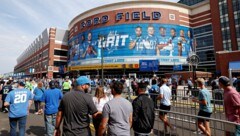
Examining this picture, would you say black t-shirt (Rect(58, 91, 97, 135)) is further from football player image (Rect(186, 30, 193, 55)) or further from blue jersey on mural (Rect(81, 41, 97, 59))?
football player image (Rect(186, 30, 193, 55))

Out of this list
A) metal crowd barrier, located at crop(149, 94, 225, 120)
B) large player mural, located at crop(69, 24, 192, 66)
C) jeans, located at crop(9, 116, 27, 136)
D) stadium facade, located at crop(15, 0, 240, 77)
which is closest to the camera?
jeans, located at crop(9, 116, 27, 136)

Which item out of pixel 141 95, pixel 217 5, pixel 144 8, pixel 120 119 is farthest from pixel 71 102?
pixel 217 5

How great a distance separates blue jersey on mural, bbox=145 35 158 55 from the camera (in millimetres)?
47938

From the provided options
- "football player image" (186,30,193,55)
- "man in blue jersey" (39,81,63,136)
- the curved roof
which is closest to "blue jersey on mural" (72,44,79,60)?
the curved roof

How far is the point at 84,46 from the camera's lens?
Answer: 55.2 m

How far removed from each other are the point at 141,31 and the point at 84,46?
56.7 ft

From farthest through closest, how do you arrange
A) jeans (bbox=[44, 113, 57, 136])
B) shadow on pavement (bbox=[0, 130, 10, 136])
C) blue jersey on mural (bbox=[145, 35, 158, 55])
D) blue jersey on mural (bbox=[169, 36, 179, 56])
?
blue jersey on mural (bbox=[169, 36, 179, 56]) → blue jersey on mural (bbox=[145, 35, 158, 55]) → shadow on pavement (bbox=[0, 130, 10, 136]) → jeans (bbox=[44, 113, 57, 136])

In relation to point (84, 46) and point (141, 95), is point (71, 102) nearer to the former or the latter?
point (141, 95)

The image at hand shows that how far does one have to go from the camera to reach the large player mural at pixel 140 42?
158 feet

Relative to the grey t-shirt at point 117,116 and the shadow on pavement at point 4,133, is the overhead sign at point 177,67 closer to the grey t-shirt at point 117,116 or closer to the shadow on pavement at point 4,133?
the shadow on pavement at point 4,133

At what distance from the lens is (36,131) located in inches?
286

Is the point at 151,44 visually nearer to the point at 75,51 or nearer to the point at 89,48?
the point at 89,48

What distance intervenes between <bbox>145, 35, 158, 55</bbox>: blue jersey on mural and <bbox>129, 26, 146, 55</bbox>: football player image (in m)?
1.03

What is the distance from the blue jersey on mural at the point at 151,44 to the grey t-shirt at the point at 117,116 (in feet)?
148
